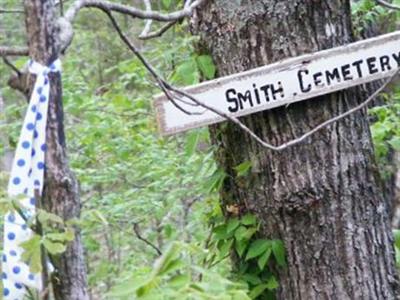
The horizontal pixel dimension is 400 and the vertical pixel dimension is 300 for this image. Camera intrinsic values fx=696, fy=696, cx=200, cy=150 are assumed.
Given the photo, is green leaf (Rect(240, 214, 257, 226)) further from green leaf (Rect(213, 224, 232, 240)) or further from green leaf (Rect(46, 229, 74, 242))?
green leaf (Rect(46, 229, 74, 242))

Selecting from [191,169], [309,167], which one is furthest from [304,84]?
[191,169]

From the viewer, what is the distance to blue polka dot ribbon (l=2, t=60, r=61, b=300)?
1.34m

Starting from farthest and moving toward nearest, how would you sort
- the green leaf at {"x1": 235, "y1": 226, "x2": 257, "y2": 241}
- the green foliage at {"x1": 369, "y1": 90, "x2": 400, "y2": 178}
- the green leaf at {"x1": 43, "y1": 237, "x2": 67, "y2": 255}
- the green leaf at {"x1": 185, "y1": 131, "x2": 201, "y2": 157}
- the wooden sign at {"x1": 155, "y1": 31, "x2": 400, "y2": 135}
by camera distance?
the green foliage at {"x1": 369, "y1": 90, "x2": 400, "y2": 178}
the green leaf at {"x1": 185, "y1": 131, "x2": 201, "y2": 157}
the green leaf at {"x1": 235, "y1": 226, "x2": 257, "y2": 241}
the wooden sign at {"x1": 155, "y1": 31, "x2": 400, "y2": 135}
the green leaf at {"x1": 43, "y1": 237, "x2": 67, "y2": 255}

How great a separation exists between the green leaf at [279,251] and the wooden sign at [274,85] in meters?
0.39

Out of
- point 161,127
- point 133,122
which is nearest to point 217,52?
point 161,127

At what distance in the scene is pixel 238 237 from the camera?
206cm

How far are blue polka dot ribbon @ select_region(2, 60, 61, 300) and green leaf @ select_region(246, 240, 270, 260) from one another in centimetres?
76

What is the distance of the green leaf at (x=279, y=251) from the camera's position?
6.62ft

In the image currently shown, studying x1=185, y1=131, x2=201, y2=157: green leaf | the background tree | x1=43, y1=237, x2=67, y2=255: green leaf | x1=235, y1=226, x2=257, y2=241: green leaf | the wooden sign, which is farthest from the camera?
x1=185, y1=131, x2=201, y2=157: green leaf

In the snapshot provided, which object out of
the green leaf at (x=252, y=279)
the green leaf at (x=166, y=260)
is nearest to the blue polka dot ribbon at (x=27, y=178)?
the green leaf at (x=166, y=260)

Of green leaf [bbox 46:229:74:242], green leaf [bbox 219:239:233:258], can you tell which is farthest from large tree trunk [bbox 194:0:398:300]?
green leaf [bbox 46:229:74:242]

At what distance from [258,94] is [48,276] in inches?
34.7

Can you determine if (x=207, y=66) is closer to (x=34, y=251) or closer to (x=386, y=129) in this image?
(x=34, y=251)

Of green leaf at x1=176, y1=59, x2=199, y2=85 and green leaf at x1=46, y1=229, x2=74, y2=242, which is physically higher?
green leaf at x1=176, y1=59, x2=199, y2=85
